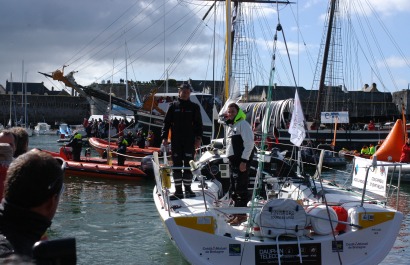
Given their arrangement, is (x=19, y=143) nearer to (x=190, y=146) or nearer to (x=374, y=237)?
(x=190, y=146)

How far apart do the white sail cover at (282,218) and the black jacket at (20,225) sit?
6.02 meters

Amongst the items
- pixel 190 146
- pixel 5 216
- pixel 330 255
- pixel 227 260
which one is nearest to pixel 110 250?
pixel 190 146

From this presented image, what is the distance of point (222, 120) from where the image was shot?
11.0 m

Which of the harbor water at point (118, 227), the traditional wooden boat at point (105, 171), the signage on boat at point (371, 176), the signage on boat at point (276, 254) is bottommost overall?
the harbor water at point (118, 227)

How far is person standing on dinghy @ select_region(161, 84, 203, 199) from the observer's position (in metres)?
10.2

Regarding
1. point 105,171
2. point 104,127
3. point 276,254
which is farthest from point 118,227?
point 104,127

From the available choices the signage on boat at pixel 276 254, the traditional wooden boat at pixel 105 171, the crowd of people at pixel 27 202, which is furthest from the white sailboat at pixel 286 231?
the traditional wooden boat at pixel 105 171

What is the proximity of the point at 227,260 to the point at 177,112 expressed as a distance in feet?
9.81

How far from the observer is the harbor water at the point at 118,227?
36.1ft

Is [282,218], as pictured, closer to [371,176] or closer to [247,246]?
[247,246]

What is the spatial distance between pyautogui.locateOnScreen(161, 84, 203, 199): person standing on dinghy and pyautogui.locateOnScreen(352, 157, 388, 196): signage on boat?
2577mm

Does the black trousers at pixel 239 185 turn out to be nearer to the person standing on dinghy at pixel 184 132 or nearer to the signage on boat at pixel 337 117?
the person standing on dinghy at pixel 184 132

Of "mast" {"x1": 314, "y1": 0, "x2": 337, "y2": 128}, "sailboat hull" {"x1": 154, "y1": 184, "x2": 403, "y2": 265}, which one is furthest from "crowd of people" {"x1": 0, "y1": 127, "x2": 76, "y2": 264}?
"mast" {"x1": 314, "y1": 0, "x2": 337, "y2": 128}

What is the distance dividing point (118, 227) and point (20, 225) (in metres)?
11.6
